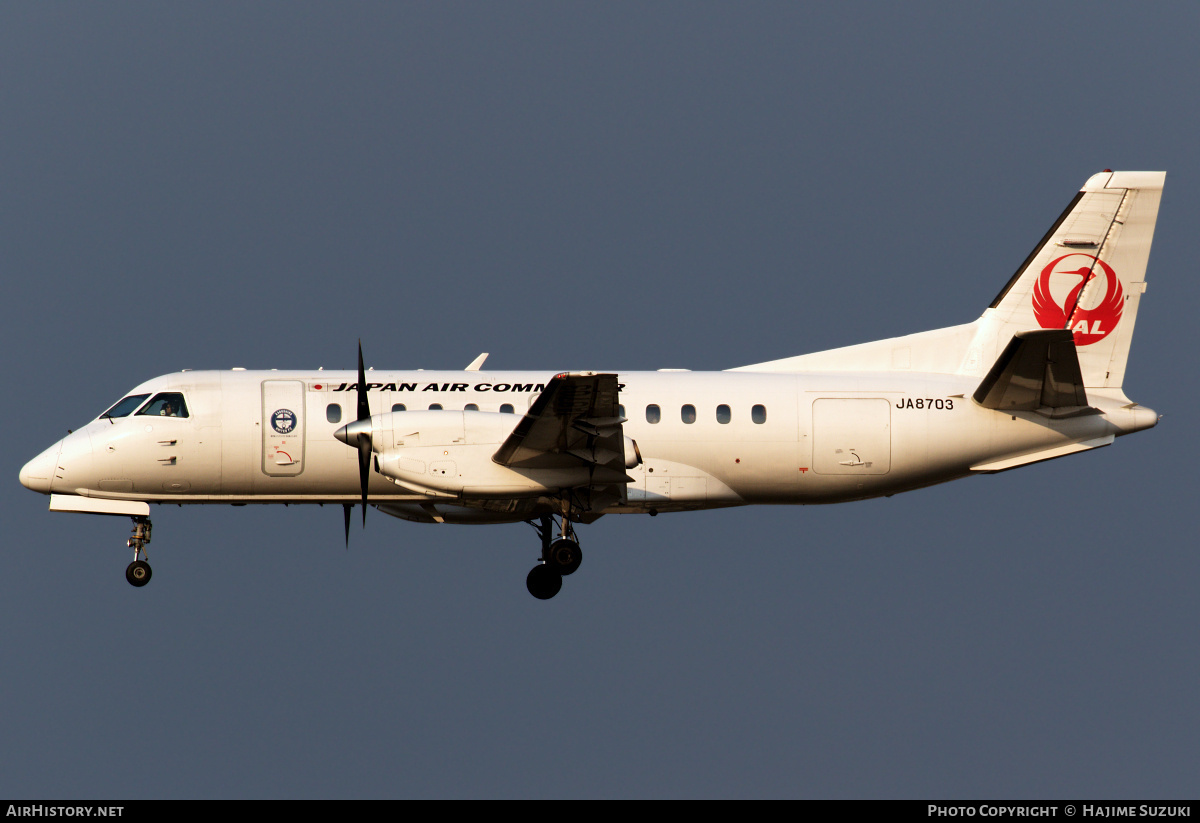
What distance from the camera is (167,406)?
23.0m

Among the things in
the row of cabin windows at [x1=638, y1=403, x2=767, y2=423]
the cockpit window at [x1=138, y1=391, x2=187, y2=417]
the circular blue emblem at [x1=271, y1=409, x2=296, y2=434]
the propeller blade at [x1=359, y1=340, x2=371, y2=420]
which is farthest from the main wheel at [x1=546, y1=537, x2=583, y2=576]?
the cockpit window at [x1=138, y1=391, x2=187, y2=417]

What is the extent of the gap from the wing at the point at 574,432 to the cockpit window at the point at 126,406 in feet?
19.4

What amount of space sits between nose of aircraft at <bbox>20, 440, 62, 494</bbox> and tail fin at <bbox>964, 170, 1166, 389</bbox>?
14571mm

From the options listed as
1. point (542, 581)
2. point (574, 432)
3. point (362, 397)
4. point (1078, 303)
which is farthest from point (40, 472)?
point (1078, 303)

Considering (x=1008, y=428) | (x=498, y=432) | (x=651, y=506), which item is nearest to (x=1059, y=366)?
(x=1008, y=428)

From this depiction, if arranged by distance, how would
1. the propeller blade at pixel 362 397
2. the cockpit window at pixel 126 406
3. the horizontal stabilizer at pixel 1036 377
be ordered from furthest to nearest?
1. the cockpit window at pixel 126 406
2. the horizontal stabilizer at pixel 1036 377
3. the propeller blade at pixel 362 397

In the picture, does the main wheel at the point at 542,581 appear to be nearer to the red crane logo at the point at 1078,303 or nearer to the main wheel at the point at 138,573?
the main wheel at the point at 138,573

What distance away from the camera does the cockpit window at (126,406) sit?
23172 millimetres

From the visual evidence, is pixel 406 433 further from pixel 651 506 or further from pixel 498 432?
pixel 651 506

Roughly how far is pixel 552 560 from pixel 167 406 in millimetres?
6337

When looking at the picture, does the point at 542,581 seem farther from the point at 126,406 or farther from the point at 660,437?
the point at 126,406

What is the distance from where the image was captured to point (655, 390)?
23172 mm

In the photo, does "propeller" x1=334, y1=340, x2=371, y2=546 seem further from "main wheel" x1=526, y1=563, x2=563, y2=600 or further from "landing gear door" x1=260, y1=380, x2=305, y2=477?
"main wheel" x1=526, y1=563, x2=563, y2=600

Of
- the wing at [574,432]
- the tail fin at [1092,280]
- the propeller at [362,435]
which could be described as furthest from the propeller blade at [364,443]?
the tail fin at [1092,280]
